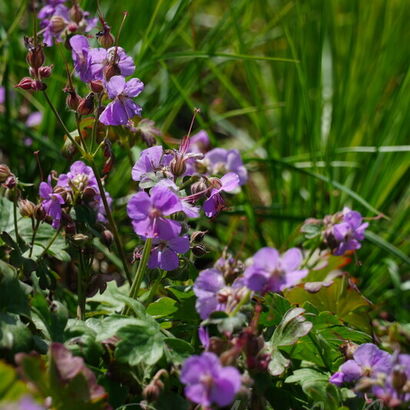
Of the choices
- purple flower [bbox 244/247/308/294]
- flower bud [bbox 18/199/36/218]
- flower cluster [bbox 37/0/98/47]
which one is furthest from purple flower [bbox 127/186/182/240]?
flower cluster [bbox 37/0/98/47]

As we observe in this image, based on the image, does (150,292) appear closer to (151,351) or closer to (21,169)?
(151,351)

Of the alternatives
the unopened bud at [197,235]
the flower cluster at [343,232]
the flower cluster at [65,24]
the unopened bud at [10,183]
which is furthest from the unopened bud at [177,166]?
the flower cluster at [65,24]

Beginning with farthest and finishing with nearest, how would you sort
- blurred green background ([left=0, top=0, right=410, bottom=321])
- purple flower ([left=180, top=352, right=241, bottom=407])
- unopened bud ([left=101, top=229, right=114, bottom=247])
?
blurred green background ([left=0, top=0, right=410, bottom=321]) < unopened bud ([left=101, top=229, right=114, bottom=247]) < purple flower ([left=180, top=352, right=241, bottom=407])

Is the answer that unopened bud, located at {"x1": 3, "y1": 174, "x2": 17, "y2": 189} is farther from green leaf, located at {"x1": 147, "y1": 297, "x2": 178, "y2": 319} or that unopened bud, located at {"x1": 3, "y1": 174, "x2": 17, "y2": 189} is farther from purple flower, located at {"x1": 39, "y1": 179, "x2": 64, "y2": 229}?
green leaf, located at {"x1": 147, "y1": 297, "x2": 178, "y2": 319}

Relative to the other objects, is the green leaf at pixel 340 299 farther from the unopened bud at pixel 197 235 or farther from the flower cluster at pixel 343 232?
the unopened bud at pixel 197 235

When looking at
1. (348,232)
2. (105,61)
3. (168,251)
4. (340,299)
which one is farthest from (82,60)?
(340,299)

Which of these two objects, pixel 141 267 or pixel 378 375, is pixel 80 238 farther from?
pixel 378 375
